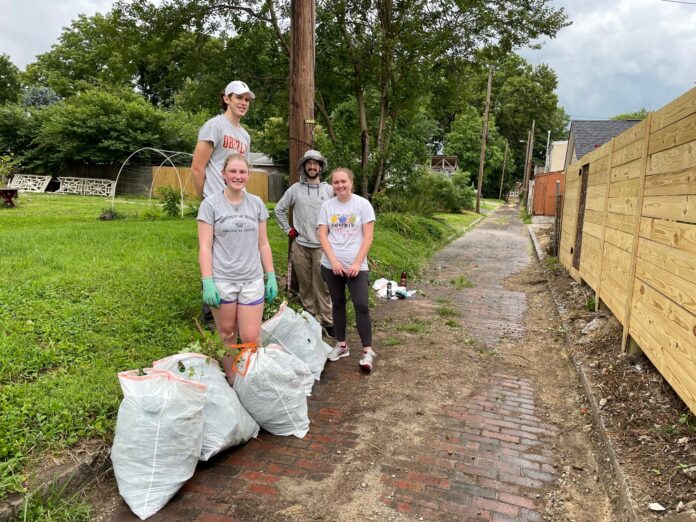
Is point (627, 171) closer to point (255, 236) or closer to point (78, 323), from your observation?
point (255, 236)

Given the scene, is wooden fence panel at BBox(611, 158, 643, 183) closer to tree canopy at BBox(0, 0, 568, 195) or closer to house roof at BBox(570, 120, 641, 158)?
tree canopy at BBox(0, 0, 568, 195)

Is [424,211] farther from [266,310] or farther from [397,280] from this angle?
[266,310]

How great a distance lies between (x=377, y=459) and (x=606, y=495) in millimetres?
1387

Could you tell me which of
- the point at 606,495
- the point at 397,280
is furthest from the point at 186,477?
the point at 397,280

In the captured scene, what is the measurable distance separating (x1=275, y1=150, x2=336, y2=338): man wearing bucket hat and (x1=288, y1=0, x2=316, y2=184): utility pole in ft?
2.01

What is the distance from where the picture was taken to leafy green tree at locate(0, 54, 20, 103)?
43000mm

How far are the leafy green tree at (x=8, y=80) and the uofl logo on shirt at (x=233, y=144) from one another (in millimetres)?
49860

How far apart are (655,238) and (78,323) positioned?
16.2 ft

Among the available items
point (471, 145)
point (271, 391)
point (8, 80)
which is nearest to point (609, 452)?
point (271, 391)

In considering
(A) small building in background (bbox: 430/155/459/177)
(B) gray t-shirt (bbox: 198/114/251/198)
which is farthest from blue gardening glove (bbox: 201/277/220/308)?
(A) small building in background (bbox: 430/155/459/177)

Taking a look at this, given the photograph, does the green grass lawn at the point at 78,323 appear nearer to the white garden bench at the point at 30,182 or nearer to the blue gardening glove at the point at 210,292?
the blue gardening glove at the point at 210,292

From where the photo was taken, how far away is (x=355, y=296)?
4.61 meters

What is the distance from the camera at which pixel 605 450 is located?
10.7ft

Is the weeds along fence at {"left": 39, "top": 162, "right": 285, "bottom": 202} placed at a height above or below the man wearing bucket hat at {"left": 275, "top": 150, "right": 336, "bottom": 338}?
above
